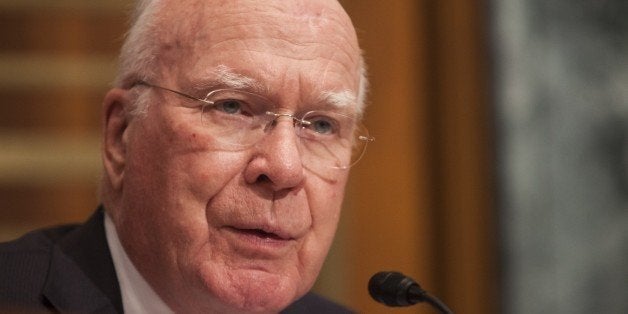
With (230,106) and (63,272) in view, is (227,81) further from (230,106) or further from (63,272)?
(63,272)

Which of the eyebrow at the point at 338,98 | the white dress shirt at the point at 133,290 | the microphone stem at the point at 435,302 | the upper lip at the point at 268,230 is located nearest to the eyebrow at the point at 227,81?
the eyebrow at the point at 338,98

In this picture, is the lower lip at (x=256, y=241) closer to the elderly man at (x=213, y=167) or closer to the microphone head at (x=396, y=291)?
the elderly man at (x=213, y=167)

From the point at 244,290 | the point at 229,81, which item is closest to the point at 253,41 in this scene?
the point at 229,81

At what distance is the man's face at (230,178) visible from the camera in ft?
6.63

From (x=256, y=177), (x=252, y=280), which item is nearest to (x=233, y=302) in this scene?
(x=252, y=280)

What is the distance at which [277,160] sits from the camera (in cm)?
202

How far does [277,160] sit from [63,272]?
1.86 ft

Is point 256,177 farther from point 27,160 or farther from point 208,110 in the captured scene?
point 27,160

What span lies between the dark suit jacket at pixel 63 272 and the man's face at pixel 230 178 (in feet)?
0.31

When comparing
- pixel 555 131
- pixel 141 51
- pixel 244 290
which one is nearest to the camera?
pixel 244 290

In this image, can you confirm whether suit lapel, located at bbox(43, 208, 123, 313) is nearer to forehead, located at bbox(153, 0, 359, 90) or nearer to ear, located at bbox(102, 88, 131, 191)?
ear, located at bbox(102, 88, 131, 191)

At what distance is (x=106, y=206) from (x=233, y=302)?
0.47 m

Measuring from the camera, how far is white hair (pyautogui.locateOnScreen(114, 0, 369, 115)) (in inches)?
83.8

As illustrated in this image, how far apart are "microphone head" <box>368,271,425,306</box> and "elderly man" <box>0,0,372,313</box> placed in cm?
17
